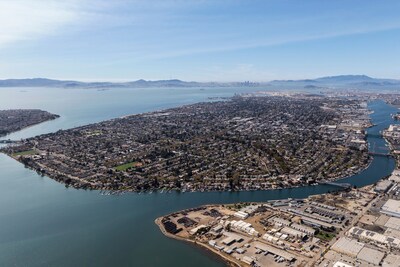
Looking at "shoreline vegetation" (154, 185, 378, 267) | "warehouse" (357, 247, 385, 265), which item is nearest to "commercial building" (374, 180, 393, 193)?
"shoreline vegetation" (154, 185, 378, 267)

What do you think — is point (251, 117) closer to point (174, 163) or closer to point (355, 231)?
point (174, 163)

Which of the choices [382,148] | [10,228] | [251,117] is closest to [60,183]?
[10,228]

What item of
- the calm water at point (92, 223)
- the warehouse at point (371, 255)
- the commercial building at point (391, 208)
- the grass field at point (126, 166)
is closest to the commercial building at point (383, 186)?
the calm water at point (92, 223)

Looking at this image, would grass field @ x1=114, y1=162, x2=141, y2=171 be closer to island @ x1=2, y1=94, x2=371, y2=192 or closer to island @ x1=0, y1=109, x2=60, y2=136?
island @ x1=2, y1=94, x2=371, y2=192

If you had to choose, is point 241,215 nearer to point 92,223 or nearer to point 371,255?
point 371,255

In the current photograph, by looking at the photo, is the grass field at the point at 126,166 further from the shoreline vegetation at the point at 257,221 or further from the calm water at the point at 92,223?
the shoreline vegetation at the point at 257,221

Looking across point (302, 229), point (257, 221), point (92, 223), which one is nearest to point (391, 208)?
point (302, 229)
